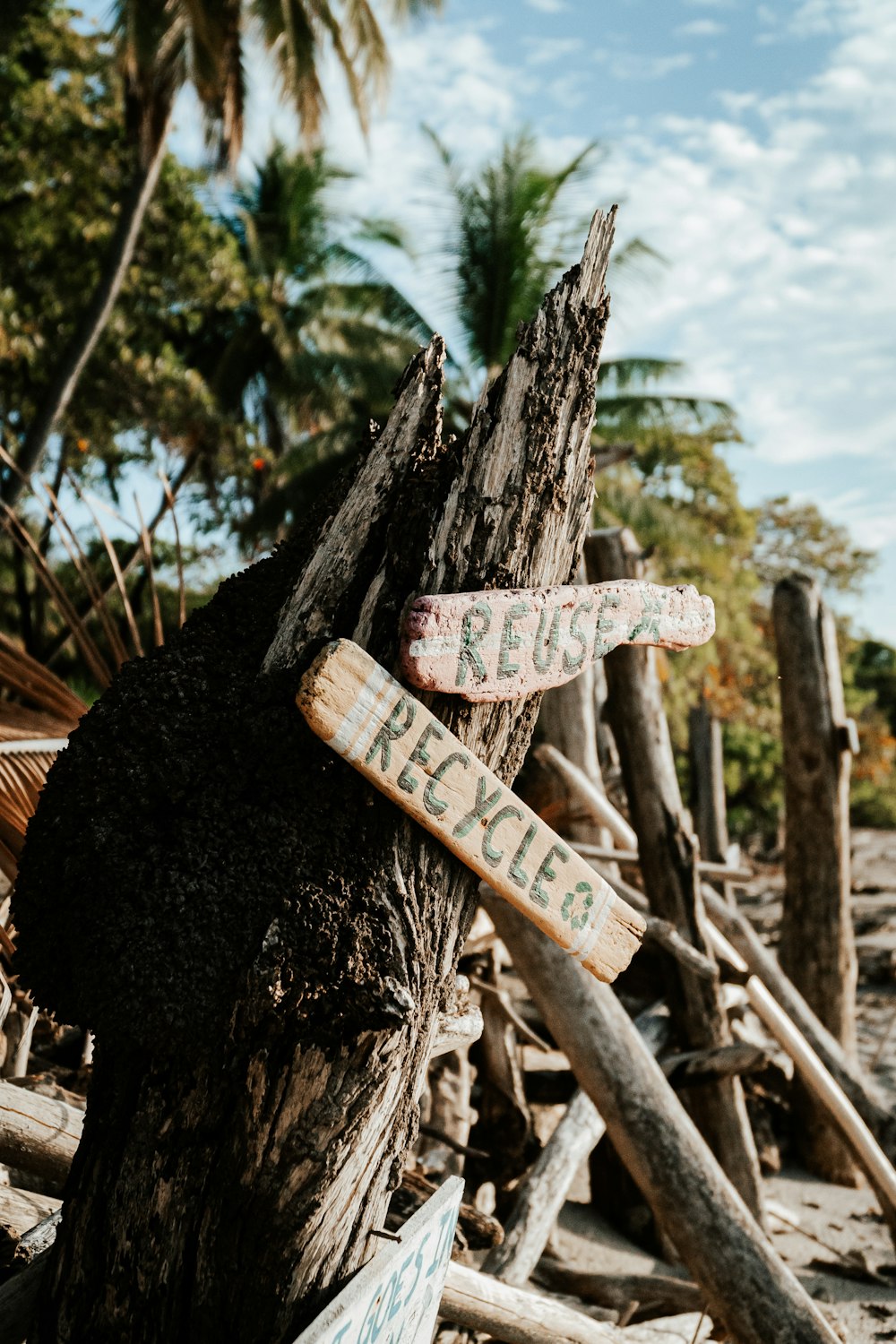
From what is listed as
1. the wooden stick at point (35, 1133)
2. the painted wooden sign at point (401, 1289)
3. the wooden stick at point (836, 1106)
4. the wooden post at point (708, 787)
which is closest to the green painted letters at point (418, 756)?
the painted wooden sign at point (401, 1289)

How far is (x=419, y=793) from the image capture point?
1.47m

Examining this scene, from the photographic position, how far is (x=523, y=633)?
5.19 feet

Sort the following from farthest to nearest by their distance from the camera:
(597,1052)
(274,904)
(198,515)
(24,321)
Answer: (198,515)
(24,321)
(597,1052)
(274,904)

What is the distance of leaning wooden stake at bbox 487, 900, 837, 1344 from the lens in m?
2.54

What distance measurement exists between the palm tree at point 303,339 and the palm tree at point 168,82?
4.67 metres

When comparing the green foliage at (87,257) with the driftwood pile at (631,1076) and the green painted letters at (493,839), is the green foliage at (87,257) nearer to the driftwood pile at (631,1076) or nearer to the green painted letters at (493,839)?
the driftwood pile at (631,1076)

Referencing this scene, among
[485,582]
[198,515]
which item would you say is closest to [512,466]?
[485,582]

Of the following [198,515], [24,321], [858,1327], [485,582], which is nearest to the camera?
[485,582]

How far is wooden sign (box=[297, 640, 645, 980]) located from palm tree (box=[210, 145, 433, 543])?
13.6m

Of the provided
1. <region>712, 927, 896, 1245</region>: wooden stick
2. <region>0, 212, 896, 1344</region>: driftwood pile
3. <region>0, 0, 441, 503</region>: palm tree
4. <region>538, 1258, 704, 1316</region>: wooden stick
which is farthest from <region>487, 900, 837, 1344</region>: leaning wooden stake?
<region>0, 0, 441, 503</region>: palm tree

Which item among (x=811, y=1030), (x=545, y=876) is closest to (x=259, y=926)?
(x=545, y=876)

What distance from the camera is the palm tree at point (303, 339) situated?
54.5ft

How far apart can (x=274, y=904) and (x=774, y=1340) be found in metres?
1.93

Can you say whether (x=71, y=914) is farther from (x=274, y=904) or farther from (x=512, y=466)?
(x=512, y=466)
